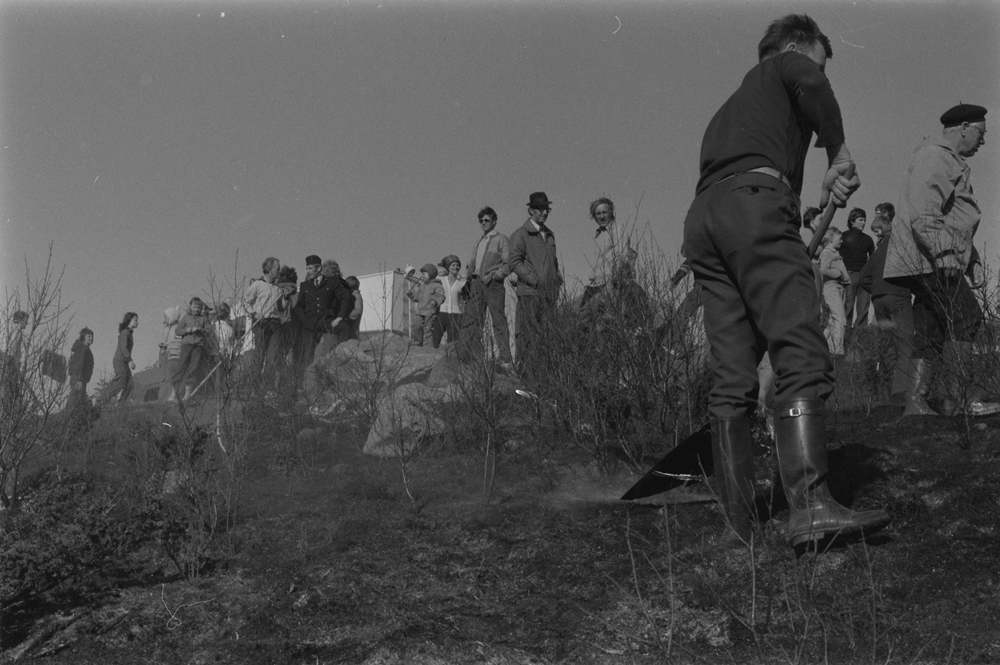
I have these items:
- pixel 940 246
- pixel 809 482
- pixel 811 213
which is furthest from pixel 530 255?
pixel 809 482

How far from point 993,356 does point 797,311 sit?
2.46 meters

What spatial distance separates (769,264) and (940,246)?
2.78 meters

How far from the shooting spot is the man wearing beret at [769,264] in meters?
3.00

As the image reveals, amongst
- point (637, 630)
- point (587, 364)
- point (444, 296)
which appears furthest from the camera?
point (444, 296)

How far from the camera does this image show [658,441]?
515cm

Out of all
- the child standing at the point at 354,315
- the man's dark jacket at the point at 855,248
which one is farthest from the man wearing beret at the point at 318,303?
the man's dark jacket at the point at 855,248

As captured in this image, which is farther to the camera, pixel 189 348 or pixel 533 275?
pixel 189 348

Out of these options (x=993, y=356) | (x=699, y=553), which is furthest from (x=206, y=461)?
(x=993, y=356)

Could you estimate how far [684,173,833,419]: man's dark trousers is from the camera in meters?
3.08

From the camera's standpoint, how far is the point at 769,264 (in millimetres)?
3152

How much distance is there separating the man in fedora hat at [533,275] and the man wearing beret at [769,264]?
110 inches

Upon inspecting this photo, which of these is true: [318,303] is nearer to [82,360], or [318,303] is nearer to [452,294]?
[452,294]

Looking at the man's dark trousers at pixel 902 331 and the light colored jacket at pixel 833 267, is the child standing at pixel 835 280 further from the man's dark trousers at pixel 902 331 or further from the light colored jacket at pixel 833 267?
A: the man's dark trousers at pixel 902 331

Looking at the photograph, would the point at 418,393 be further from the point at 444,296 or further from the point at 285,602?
the point at 444,296
